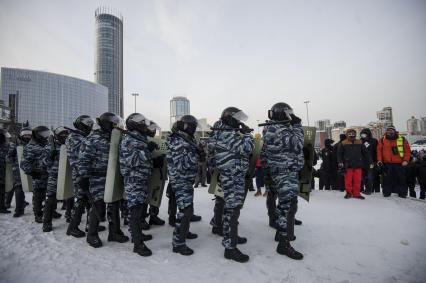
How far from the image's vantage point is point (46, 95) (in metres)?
122

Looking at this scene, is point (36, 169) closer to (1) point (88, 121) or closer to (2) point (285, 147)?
(1) point (88, 121)

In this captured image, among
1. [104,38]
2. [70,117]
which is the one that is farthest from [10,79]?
[104,38]

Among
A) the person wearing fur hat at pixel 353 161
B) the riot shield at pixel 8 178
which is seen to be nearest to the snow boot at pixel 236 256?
the person wearing fur hat at pixel 353 161

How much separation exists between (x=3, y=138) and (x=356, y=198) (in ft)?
33.0

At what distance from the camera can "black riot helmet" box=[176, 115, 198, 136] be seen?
14.0ft

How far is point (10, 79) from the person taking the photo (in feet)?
371

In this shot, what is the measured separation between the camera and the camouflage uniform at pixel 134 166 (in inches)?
159

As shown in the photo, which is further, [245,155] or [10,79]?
[10,79]

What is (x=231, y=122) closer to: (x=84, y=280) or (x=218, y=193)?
(x=218, y=193)

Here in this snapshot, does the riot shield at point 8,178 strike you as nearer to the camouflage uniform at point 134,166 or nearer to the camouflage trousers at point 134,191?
the camouflage uniform at point 134,166

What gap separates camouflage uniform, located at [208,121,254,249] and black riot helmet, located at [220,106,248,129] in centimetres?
14

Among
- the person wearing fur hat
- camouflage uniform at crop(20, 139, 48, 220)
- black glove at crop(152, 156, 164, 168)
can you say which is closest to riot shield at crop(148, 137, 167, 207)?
black glove at crop(152, 156, 164, 168)

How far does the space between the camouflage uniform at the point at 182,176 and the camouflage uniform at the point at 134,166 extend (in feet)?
1.36

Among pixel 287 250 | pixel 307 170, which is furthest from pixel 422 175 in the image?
pixel 287 250
